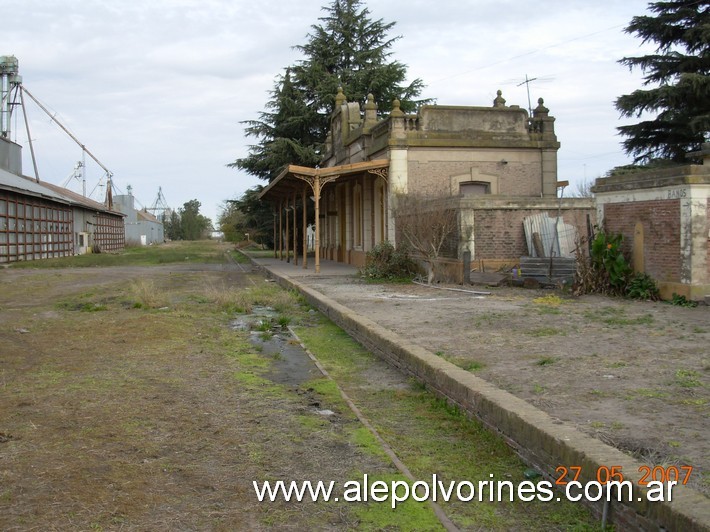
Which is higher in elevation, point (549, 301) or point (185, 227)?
point (185, 227)

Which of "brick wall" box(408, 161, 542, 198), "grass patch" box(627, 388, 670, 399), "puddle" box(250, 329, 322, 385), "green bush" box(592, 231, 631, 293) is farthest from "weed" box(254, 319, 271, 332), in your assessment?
"brick wall" box(408, 161, 542, 198)

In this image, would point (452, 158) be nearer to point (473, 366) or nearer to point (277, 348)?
point (277, 348)

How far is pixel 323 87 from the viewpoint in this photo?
37.3 m

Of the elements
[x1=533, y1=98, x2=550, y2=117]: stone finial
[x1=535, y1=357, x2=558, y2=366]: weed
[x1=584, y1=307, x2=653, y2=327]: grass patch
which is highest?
[x1=533, y1=98, x2=550, y2=117]: stone finial

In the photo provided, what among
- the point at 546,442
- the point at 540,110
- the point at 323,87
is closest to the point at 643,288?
the point at 546,442

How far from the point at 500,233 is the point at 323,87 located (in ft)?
78.3

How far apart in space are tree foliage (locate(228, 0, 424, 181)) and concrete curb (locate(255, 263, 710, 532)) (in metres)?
30.6

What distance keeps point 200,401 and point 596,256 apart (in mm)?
9183

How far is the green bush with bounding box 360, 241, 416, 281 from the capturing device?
1808 centimetres

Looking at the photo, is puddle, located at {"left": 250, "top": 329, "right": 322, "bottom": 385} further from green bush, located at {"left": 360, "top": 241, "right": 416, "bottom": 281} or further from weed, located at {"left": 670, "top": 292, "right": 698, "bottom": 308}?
green bush, located at {"left": 360, "top": 241, "right": 416, "bottom": 281}

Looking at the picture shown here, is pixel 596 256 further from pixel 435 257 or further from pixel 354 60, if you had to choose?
pixel 354 60

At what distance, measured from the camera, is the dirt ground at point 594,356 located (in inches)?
167

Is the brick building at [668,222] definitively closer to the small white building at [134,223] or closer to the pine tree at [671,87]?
the pine tree at [671,87]

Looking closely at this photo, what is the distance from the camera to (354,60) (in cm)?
3950
